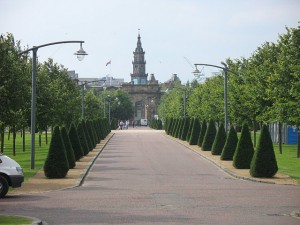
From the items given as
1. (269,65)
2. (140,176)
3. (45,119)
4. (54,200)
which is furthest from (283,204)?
(45,119)

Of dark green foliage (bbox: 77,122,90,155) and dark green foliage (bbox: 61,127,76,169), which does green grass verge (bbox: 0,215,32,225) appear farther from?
dark green foliage (bbox: 77,122,90,155)

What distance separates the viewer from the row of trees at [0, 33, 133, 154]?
32125 millimetres

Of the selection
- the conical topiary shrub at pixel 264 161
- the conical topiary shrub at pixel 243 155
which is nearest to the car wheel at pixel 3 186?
→ the conical topiary shrub at pixel 264 161

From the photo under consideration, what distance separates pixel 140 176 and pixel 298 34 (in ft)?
51.2

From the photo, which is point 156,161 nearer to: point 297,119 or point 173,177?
point 297,119

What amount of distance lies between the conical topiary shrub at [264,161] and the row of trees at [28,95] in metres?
11.0

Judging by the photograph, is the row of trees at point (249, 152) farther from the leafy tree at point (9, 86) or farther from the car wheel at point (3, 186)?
the car wheel at point (3, 186)

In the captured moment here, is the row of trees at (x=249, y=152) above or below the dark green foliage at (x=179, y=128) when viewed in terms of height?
below

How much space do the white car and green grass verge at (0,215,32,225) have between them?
494 cm

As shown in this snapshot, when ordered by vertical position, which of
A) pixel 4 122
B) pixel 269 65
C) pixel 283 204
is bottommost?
pixel 283 204

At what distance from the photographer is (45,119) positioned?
48.6 metres

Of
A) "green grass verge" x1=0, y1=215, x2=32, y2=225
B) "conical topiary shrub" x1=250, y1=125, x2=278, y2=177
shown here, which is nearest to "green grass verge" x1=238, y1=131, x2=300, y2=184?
"conical topiary shrub" x1=250, y1=125, x2=278, y2=177

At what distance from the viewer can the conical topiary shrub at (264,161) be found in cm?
2894

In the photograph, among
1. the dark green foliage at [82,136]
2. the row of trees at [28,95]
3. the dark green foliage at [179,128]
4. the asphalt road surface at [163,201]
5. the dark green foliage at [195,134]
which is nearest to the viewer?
the asphalt road surface at [163,201]
